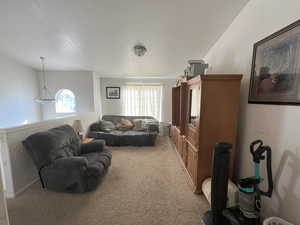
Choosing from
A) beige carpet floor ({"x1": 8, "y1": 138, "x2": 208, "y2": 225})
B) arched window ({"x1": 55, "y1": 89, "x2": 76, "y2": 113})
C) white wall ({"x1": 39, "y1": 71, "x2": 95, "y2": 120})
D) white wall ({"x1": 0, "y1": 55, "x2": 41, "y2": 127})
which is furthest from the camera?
arched window ({"x1": 55, "y1": 89, "x2": 76, "y2": 113})

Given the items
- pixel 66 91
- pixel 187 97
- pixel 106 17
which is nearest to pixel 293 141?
pixel 187 97

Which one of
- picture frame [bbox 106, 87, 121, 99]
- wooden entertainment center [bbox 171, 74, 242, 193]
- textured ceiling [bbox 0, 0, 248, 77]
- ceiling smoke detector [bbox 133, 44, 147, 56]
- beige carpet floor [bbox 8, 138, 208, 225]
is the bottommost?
beige carpet floor [bbox 8, 138, 208, 225]

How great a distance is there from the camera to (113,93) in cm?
572

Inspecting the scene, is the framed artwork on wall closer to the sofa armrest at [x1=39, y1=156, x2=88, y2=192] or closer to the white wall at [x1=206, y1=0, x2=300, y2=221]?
the white wall at [x1=206, y1=0, x2=300, y2=221]

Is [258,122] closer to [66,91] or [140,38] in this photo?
[140,38]

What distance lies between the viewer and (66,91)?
5152 mm

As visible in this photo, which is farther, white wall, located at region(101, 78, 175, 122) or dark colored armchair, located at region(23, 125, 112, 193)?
white wall, located at region(101, 78, 175, 122)

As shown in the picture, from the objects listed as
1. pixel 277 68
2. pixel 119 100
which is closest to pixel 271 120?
pixel 277 68

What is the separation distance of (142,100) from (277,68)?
4583 mm

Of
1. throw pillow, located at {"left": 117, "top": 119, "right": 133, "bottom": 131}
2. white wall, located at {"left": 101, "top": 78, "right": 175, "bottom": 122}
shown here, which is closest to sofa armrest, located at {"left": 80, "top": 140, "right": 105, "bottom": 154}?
throw pillow, located at {"left": 117, "top": 119, "right": 133, "bottom": 131}

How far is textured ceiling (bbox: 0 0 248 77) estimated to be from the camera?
2.07 metres

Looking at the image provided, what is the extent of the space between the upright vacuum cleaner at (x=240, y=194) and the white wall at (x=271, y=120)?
159mm

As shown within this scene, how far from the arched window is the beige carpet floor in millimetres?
3256

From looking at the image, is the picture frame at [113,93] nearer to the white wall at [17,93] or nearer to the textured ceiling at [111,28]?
the textured ceiling at [111,28]
